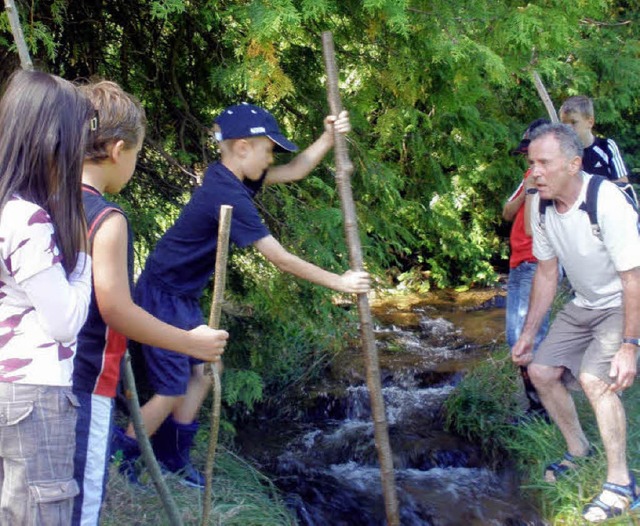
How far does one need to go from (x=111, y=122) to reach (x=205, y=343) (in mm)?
789

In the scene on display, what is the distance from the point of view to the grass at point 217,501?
364 centimetres

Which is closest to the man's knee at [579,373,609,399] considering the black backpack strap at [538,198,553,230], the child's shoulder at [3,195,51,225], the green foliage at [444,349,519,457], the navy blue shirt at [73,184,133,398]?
the black backpack strap at [538,198,553,230]

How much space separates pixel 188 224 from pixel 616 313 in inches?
88.7

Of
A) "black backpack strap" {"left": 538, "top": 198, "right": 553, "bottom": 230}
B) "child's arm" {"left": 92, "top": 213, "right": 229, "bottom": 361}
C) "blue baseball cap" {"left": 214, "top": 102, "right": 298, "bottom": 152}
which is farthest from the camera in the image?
"black backpack strap" {"left": 538, "top": 198, "right": 553, "bottom": 230}

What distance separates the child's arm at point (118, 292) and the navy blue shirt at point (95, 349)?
0.09 metres

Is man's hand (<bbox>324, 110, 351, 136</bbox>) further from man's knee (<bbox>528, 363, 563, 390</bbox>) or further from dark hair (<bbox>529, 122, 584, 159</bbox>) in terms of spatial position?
man's knee (<bbox>528, 363, 563, 390</bbox>)

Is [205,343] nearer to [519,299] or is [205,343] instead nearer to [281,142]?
[281,142]

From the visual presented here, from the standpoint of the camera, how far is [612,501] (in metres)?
4.11

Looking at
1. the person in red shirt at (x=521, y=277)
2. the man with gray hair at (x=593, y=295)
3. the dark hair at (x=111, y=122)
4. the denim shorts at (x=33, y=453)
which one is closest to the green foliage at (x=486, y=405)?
the person in red shirt at (x=521, y=277)

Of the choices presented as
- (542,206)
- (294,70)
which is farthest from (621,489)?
(294,70)

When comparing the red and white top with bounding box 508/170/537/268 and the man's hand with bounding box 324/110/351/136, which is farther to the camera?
the red and white top with bounding box 508/170/537/268

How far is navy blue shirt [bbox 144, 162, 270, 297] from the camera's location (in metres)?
3.56

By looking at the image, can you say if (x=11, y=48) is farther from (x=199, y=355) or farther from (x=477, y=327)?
(x=477, y=327)

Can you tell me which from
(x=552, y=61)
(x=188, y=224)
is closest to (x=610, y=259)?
(x=552, y=61)
